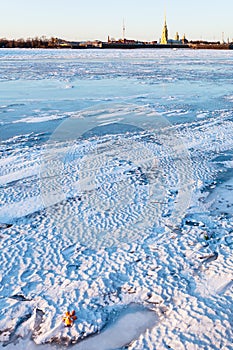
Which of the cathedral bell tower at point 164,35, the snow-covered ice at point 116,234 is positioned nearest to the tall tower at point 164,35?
the cathedral bell tower at point 164,35

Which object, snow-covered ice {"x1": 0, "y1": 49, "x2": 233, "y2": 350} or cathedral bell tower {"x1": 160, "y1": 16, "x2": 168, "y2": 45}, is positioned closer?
snow-covered ice {"x1": 0, "y1": 49, "x2": 233, "y2": 350}

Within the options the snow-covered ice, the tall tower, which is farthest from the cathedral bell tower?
the snow-covered ice

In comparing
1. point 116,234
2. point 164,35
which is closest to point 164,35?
point 164,35

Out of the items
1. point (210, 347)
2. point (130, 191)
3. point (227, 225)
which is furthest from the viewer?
point (130, 191)

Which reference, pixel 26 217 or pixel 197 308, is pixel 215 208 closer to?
pixel 197 308

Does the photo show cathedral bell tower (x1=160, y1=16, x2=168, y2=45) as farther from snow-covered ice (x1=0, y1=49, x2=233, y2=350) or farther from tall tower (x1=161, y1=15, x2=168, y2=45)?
snow-covered ice (x1=0, y1=49, x2=233, y2=350)

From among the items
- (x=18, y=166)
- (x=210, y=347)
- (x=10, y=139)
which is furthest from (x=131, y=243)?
(x=10, y=139)

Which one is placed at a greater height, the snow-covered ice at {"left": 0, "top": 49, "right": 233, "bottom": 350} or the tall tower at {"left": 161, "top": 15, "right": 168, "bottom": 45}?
the snow-covered ice at {"left": 0, "top": 49, "right": 233, "bottom": 350}

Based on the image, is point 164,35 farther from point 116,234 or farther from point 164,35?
point 116,234
